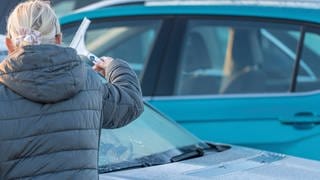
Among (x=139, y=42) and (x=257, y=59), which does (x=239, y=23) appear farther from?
(x=139, y=42)

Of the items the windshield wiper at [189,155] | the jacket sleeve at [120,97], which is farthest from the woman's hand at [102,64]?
the windshield wiper at [189,155]

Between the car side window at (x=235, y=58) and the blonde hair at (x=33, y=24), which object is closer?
the blonde hair at (x=33, y=24)

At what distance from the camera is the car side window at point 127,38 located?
6.36 metres

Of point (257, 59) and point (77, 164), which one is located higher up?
point (257, 59)

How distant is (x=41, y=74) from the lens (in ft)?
10.2

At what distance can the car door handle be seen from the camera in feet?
19.3

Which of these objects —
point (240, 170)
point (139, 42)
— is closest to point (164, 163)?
point (240, 170)

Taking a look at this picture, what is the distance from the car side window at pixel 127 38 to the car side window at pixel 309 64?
0.96m

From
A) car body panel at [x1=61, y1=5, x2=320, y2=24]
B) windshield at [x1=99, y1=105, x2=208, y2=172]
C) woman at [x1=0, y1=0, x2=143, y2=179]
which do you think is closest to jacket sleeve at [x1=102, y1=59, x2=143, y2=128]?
woman at [x1=0, y1=0, x2=143, y2=179]

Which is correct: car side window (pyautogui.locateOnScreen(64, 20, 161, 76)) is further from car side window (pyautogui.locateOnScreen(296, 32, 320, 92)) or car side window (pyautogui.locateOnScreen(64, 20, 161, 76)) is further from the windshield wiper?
the windshield wiper

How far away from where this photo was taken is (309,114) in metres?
5.93

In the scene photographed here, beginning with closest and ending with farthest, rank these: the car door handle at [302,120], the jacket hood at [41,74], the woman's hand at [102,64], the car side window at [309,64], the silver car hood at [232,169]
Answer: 1. the jacket hood at [41,74]
2. the woman's hand at [102,64]
3. the silver car hood at [232,169]
4. the car door handle at [302,120]
5. the car side window at [309,64]

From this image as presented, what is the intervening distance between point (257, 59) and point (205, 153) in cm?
194

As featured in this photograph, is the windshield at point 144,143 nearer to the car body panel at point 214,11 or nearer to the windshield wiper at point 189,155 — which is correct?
the windshield wiper at point 189,155
